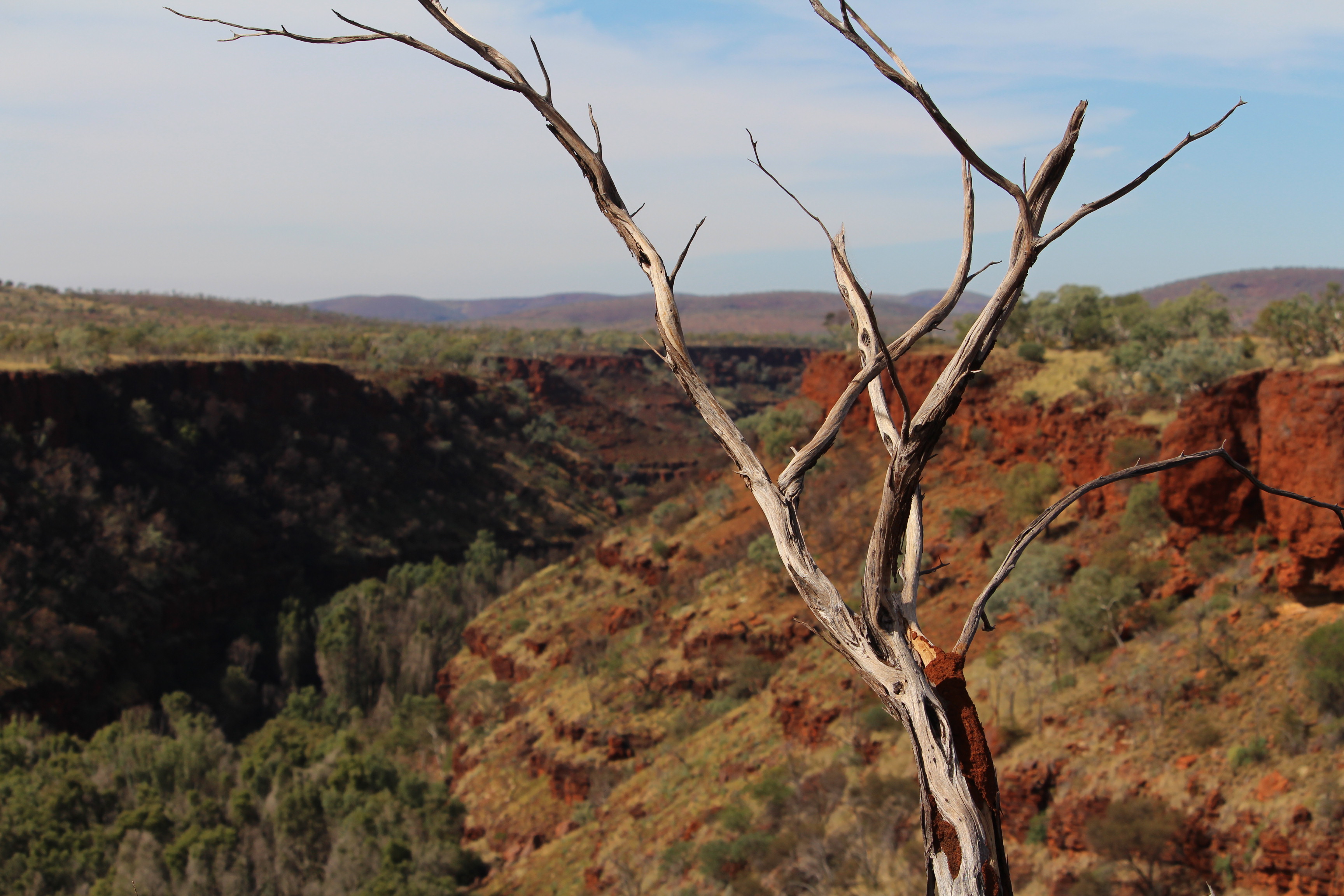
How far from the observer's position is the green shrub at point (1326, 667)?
29.8 feet

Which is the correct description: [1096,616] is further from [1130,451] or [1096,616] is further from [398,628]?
[398,628]

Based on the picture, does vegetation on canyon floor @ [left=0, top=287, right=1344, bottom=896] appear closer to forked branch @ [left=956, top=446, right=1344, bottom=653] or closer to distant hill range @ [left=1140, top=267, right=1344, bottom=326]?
forked branch @ [left=956, top=446, right=1344, bottom=653]

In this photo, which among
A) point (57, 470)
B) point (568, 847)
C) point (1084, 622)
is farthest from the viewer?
point (57, 470)

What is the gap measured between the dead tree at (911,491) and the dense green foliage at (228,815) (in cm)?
1682

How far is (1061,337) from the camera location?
25125 millimetres

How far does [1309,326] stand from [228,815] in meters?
24.8

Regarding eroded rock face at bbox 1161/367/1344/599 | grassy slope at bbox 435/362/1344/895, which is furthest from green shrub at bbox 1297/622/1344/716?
eroded rock face at bbox 1161/367/1344/599

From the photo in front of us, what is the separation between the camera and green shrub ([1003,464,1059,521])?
18531 millimetres

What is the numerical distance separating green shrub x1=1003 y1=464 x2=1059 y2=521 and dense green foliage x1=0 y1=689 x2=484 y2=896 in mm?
13150

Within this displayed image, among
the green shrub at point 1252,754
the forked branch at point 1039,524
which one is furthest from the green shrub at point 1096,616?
the forked branch at point 1039,524

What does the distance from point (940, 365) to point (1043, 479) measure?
455cm

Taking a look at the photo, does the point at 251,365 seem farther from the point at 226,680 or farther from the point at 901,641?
the point at 901,641

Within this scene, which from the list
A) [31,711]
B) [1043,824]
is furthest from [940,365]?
[31,711]

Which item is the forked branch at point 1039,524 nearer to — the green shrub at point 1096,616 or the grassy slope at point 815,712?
the grassy slope at point 815,712
